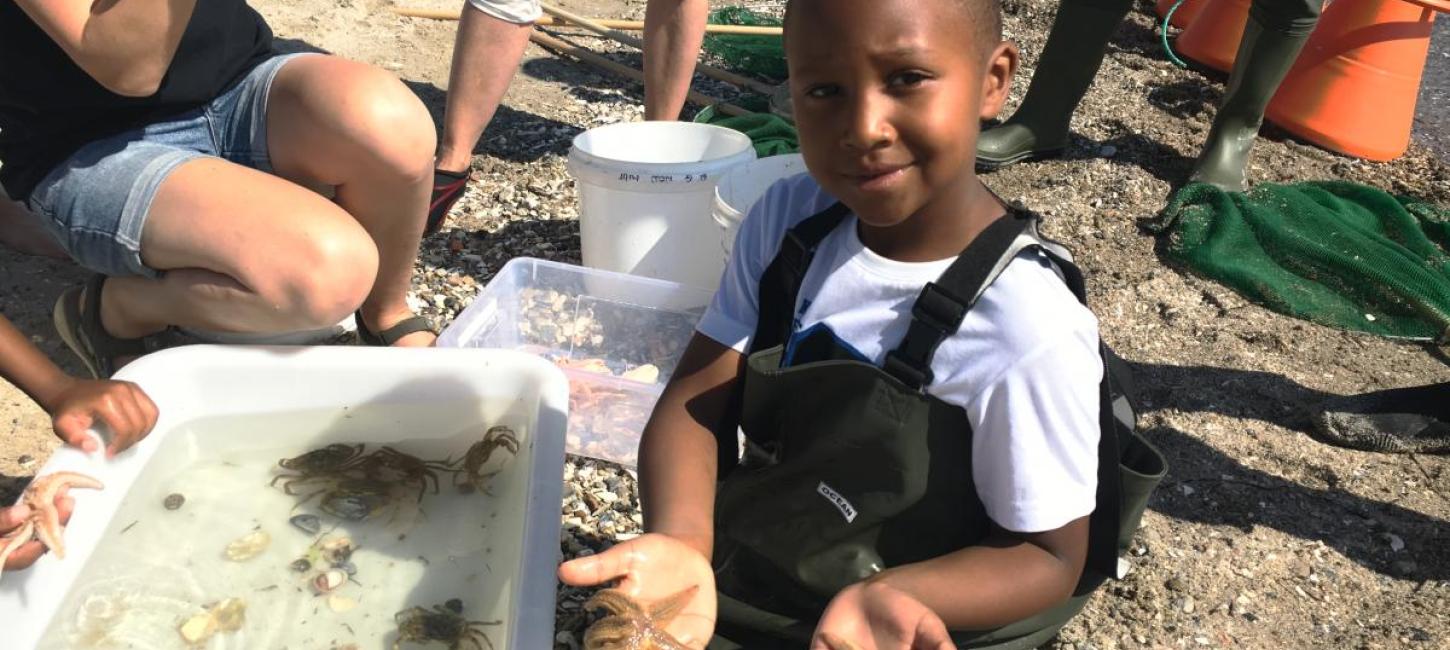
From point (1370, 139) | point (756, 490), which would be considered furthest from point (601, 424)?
point (1370, 139)

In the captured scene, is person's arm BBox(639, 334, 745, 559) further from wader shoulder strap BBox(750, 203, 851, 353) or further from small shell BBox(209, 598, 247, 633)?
small shell BBox(209, 598, 247, 633)

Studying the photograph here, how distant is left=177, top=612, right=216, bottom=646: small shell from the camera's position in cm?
157

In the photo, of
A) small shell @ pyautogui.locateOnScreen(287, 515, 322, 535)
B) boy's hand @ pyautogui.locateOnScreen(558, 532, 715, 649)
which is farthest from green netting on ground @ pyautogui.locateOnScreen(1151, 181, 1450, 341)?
small shell @ pyautogui.locateOnScreen(287, 515, 322, 535)

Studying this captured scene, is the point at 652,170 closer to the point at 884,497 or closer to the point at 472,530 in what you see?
the point at 472,530

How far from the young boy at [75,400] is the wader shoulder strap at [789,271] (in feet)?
3.17

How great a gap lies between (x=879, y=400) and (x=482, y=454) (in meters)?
0.78

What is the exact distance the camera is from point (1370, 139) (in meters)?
3.87

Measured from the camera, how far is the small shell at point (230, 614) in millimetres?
1602

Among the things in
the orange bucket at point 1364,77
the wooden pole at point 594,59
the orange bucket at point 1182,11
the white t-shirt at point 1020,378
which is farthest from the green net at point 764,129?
the orange bucket at point 1182,11

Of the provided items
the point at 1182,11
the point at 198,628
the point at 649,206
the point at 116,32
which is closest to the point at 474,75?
the point at 649,206

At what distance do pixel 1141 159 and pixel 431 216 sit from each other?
2.40 meters

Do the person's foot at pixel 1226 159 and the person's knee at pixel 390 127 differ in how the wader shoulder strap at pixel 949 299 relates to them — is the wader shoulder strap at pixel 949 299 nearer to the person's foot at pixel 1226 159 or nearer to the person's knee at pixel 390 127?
the person's knee at pixel 390 127

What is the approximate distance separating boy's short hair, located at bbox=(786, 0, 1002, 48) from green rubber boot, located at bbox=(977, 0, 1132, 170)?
90.8 inches

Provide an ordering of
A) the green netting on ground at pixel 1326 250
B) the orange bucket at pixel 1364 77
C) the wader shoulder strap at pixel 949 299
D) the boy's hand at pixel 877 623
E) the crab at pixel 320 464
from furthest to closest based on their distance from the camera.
→ the orange bucket at pixel 1364 77 < the green netting on ground at pixel 1326 250 < the crab at pixel 320 464 < the wader shoulder strap at pixel 949 299 < the boy's hand at pixel 877 623
